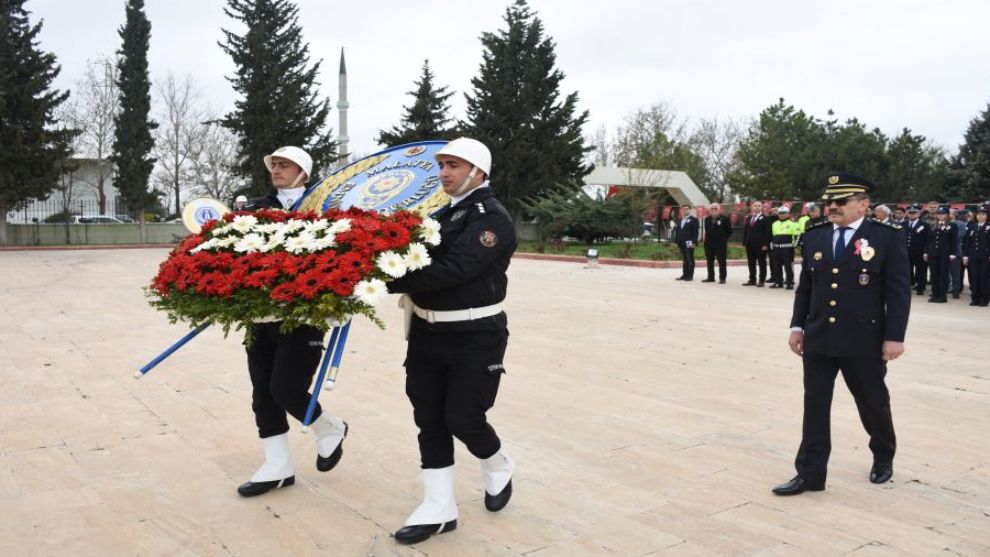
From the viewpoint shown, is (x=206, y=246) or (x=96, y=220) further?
(x=96, y=220)

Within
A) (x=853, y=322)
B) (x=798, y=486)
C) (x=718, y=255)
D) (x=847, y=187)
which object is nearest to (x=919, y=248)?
(x=718, y=255)

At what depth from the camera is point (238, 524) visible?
411cm

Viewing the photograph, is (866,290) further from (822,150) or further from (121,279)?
(822,150)

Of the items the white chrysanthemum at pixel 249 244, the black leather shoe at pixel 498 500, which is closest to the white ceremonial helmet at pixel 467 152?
the white chrysanthemum at pixel 249 244

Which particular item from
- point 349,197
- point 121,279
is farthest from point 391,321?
point 121,279

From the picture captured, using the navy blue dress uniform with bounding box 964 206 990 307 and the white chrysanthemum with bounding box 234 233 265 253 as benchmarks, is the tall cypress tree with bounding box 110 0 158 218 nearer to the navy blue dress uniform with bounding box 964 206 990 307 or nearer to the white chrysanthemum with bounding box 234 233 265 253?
the navy blue dress uniform with bounding box 964 206 990 307

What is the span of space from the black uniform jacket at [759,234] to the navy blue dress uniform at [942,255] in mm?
3249

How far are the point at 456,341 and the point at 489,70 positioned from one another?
39294mm

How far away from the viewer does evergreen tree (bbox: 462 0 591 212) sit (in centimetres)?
4016

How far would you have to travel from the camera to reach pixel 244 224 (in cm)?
416

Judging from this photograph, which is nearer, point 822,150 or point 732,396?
point 732,396

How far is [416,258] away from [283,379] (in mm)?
1090

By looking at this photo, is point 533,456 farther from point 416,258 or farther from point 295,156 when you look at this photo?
point 295,156

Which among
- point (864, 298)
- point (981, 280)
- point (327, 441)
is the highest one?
point (864, 298)
